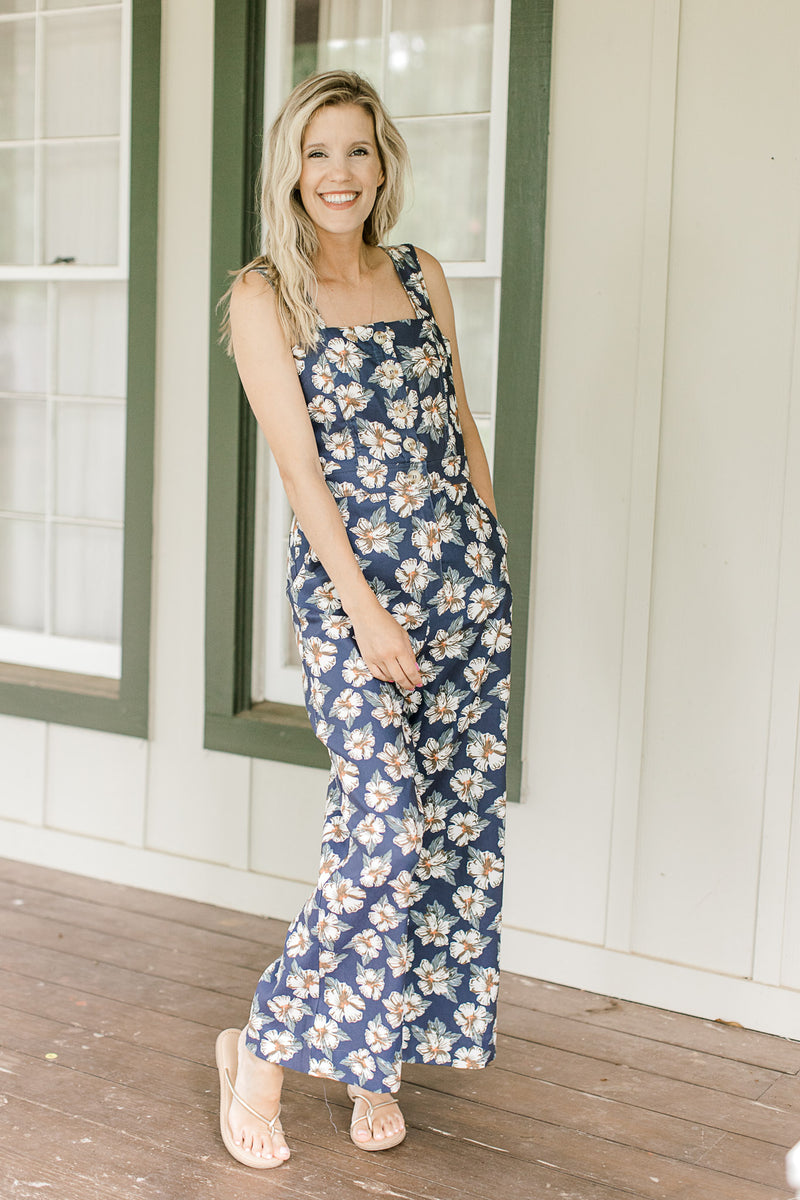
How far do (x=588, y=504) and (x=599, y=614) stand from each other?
264mm

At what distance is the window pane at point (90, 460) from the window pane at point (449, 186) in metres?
1.09

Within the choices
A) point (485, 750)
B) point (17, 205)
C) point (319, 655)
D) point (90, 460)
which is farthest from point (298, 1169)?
point (17, 205)

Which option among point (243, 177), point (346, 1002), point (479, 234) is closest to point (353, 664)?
point (346, 1002)

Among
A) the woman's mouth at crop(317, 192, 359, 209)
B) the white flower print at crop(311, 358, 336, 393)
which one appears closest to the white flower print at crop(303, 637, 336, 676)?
the white flower print at crop(311, 358, 336, 393)

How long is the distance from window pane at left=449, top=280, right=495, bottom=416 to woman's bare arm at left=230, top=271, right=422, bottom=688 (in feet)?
3.41

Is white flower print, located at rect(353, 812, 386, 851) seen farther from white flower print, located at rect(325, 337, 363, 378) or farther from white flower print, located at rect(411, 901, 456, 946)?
white flower print, located at rect(325, 337, 363, 378)

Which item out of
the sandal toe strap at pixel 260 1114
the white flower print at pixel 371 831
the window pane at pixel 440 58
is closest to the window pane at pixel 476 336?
the window pane at pixel 440 58

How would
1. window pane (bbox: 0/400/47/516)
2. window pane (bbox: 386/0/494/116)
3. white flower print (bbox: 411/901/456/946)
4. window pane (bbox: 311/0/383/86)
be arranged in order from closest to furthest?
white flower print (bbox: 411/901/456/946) < window pane (bbox: 386/0/494/116) < window pane (bbox: 311/0/383/86) < window pane (bbox: 0/400/47/516)

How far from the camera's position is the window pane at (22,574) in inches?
153

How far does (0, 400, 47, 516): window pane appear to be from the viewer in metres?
3.83

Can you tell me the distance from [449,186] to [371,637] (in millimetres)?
1482

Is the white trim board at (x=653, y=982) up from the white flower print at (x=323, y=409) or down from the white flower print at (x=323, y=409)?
down

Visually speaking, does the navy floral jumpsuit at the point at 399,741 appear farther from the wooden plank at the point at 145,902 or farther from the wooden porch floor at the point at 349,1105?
the wooden plank at the point at 145,902

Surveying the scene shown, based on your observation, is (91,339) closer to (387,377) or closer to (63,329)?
(63,329)
